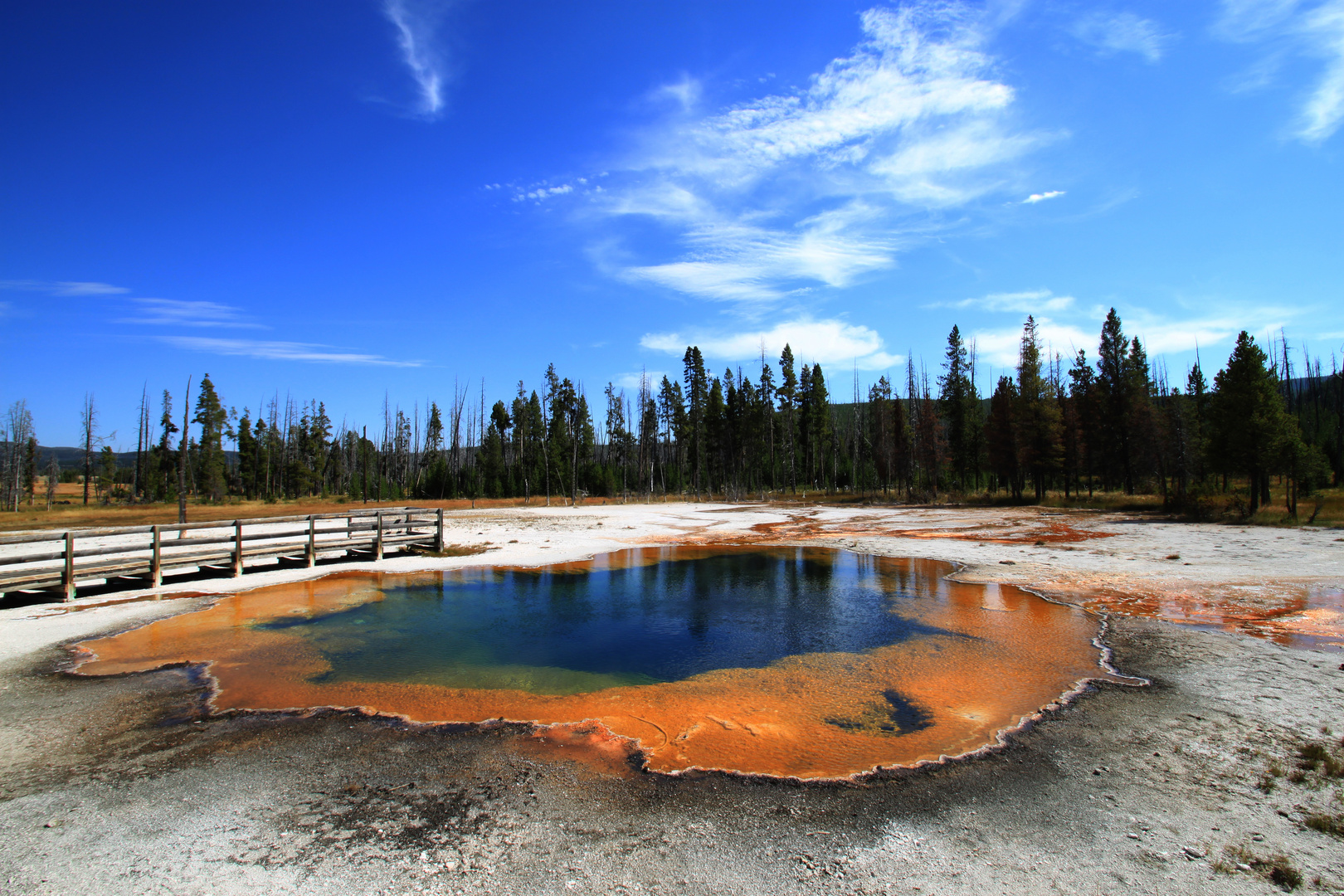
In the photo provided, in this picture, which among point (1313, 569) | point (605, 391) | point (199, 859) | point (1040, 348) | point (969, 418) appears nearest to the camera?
point (199, 859)

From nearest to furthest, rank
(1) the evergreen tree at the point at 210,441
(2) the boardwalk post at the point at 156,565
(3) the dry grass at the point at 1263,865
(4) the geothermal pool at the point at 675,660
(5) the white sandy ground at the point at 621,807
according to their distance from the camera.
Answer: (3) the dry grass at the point at 1263,865
(5) the white sandy ground at the point at 621,807
(4) the geothermal pool at the point at 675,660
(2) the boardwalk post at the point at 156,565
(1) the evergreen tree at the point at 210,441

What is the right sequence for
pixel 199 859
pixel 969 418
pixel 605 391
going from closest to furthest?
pixel 199 859 < pixel 969 418 < pixel 605 391

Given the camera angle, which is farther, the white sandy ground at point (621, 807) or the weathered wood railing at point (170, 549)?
the weathered wood railing at point (170, 549)

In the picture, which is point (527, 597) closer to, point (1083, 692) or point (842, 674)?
point (842, 674)

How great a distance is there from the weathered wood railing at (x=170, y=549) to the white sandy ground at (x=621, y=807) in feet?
20.2

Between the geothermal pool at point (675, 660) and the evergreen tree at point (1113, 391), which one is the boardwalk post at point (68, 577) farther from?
the evergreen tree at point (1113, 391)

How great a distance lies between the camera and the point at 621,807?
4.86 metres

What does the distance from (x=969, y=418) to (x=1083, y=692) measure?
63512 mm

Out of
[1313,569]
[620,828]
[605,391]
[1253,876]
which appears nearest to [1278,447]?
[1313,569]

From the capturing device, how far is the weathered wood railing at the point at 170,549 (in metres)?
12.7

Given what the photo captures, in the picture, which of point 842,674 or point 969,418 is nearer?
point 842,674

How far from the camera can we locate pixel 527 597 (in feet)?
49.9

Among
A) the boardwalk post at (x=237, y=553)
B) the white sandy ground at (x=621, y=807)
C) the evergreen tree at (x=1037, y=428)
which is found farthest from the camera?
the evergreen tree at (x=1037, y=428)

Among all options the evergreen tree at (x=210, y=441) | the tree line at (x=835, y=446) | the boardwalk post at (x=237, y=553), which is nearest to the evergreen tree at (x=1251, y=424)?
the tree line at (x=835, y=446)
